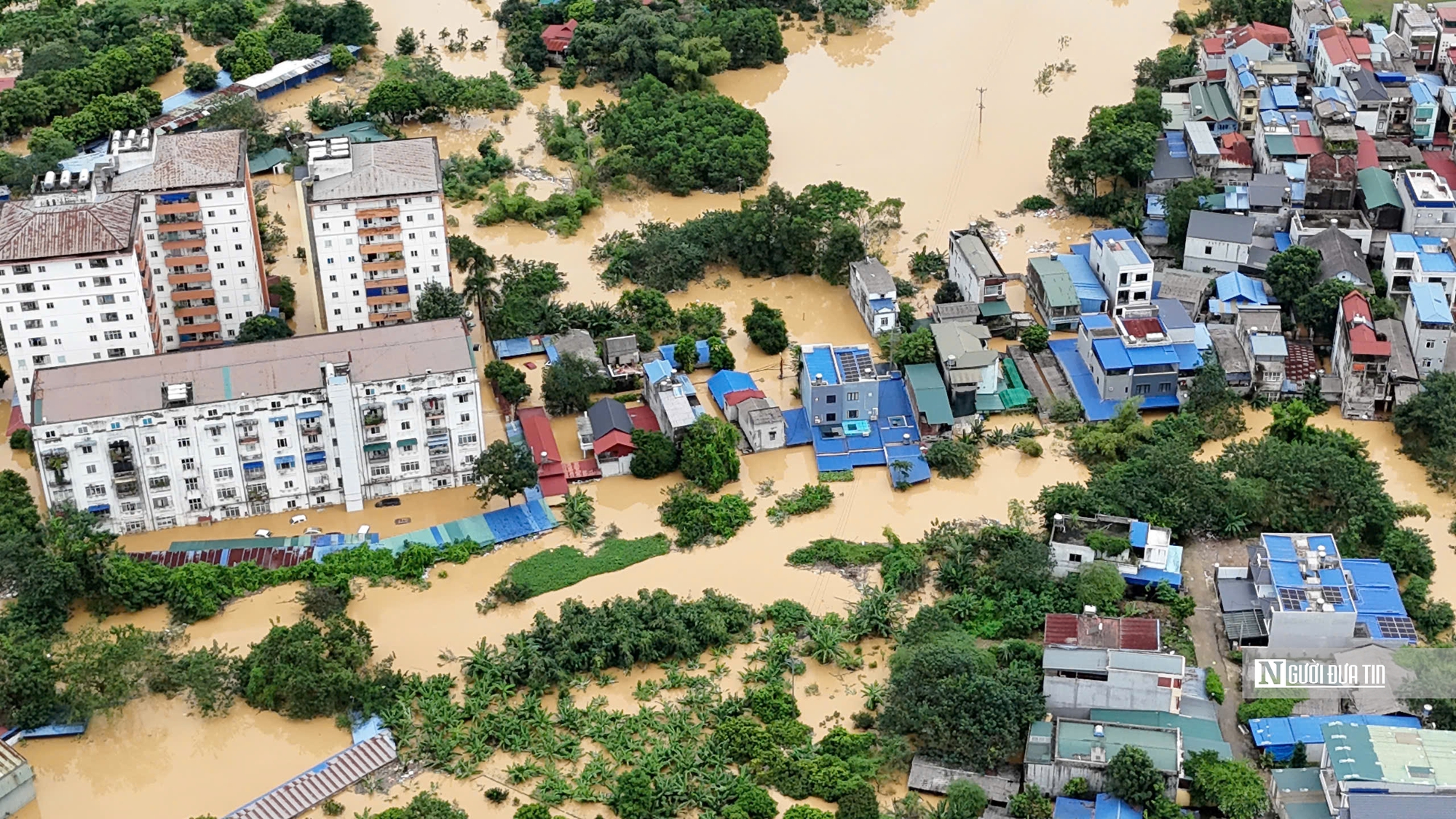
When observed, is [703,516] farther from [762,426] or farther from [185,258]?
[185,258]

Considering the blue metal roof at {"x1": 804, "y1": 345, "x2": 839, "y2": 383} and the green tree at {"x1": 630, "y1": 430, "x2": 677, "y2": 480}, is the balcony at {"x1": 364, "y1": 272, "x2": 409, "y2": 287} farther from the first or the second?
the blue metal roof at {"x1": 804, "y1": 345, "x2": 839, "y2": 383}

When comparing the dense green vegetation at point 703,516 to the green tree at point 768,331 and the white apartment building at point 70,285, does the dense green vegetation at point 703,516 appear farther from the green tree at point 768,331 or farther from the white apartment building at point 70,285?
the white apartment building at point 70,285

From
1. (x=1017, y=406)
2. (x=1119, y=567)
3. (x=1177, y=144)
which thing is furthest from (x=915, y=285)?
(x=1119, y=567)

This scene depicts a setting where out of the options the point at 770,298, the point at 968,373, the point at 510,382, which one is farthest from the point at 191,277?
the point at 968,373

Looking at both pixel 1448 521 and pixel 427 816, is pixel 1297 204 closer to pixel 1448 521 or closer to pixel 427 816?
pixel 1448 521

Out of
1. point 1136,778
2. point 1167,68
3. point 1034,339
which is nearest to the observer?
point 1136,778

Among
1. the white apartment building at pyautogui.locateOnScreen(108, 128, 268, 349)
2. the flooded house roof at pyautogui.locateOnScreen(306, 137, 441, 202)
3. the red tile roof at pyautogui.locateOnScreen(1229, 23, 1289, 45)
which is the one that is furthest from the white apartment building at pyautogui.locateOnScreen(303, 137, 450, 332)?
the red tile roof at pyautogui.locateOnScreen(1229, 23, 1289, 45)
